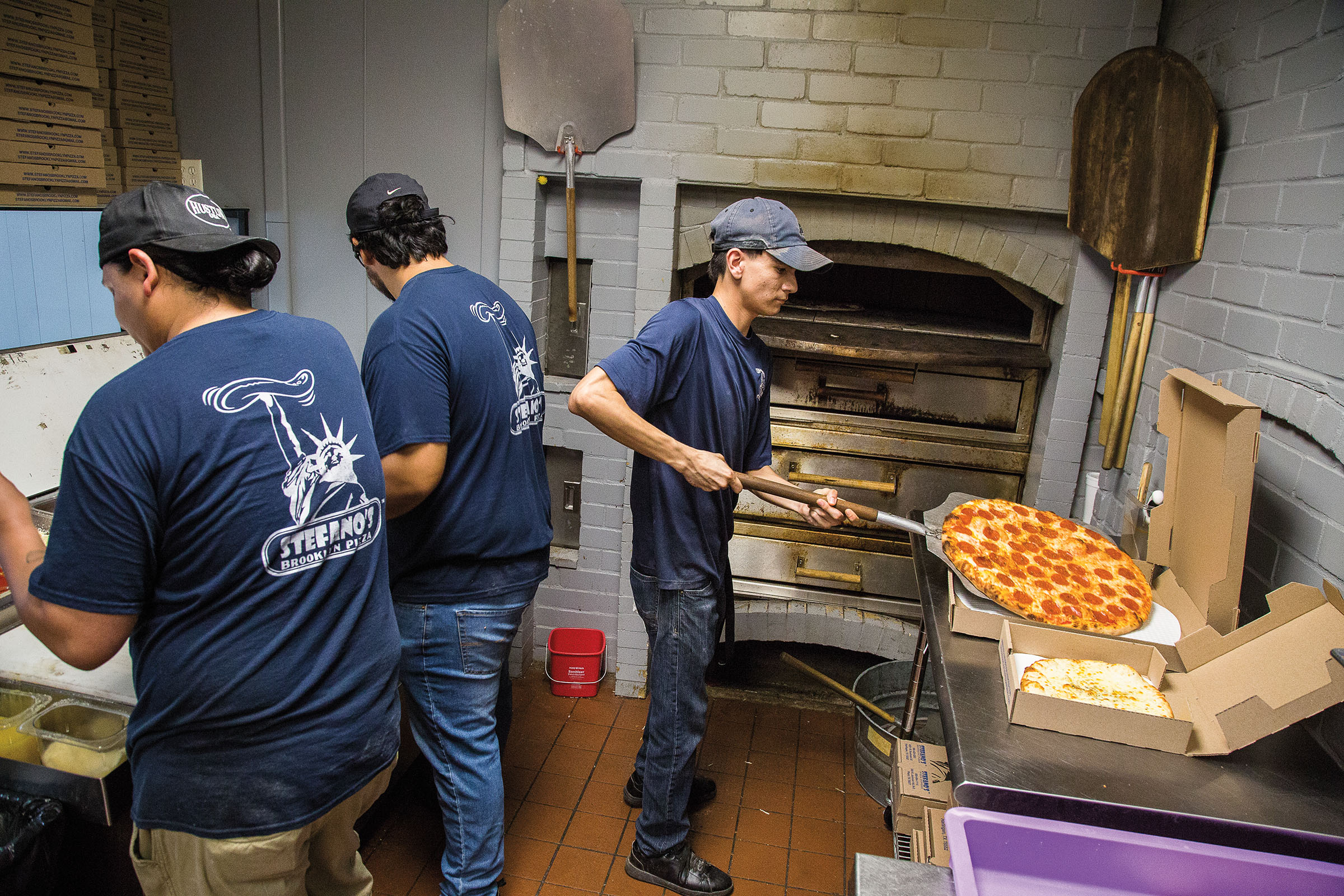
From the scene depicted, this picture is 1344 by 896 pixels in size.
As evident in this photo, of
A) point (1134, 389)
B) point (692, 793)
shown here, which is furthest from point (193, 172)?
point (1134, 389)

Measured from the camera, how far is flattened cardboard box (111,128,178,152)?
357 cm

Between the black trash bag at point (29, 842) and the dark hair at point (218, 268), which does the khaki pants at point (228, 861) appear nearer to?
the black trash bag at point (29, 842)

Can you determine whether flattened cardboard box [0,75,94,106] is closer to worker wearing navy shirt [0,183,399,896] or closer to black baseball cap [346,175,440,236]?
black baseball cap [346,175,440,236]

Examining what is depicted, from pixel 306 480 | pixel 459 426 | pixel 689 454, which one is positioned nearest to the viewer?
pixel 306 480

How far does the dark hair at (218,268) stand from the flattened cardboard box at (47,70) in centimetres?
224

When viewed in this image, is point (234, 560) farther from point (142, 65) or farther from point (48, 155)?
point (142, 65)

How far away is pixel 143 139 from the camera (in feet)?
12.0

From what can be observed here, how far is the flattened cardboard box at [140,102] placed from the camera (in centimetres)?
352

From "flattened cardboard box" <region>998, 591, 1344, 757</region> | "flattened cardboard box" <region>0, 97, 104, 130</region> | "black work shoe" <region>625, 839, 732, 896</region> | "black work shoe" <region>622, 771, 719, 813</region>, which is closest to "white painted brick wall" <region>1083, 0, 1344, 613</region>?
"flattened cardboard box" <region>998, 591, 1344, 757</region>

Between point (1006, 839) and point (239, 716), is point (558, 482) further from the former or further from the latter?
point (1006, 839)

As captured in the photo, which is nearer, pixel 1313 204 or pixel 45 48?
pixel 1313 204

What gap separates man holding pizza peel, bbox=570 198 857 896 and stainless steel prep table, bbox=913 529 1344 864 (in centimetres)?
90

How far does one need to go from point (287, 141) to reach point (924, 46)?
2.70m

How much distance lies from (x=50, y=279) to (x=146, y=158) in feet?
2.93
